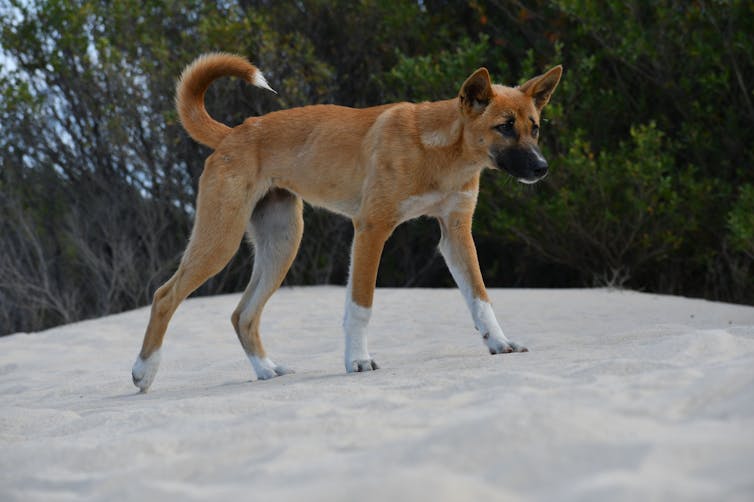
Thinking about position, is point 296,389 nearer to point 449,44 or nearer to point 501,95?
point 501,95

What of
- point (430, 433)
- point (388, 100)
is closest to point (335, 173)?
point (430, 433)

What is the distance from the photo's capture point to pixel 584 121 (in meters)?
9.47

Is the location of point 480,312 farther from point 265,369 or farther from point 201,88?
point 201,88

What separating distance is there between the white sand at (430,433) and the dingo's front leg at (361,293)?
222 mm

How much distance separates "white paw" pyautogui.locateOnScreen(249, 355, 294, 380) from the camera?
16.1 feet

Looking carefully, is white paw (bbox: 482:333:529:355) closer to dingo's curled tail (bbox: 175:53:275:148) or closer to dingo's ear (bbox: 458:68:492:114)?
dingo's ear (bbox: 458:68:492:114)

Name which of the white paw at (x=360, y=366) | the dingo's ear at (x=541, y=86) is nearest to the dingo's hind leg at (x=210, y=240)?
the white paw at (x=360, y=366)

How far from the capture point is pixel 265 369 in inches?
195

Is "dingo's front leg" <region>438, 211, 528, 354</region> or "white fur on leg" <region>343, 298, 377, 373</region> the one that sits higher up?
"dingo's front leg" <region>438, 211, 528, 354</region>

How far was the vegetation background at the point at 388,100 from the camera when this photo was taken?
8789 mm

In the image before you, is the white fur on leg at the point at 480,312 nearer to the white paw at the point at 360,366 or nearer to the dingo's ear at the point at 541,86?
the white paw at the point at 360,366

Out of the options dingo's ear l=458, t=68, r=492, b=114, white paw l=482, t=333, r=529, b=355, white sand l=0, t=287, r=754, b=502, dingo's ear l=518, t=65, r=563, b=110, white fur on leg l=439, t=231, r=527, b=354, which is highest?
dingo's ear l=518, t=65, r=563, b=110

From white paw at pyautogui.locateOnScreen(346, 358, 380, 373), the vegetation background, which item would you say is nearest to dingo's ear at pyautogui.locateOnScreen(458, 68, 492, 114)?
white paw at pyautogui.locateOnScreen(346, 358, 380, 373)

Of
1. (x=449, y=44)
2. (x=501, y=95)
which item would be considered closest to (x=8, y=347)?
(x=501, y=95)
